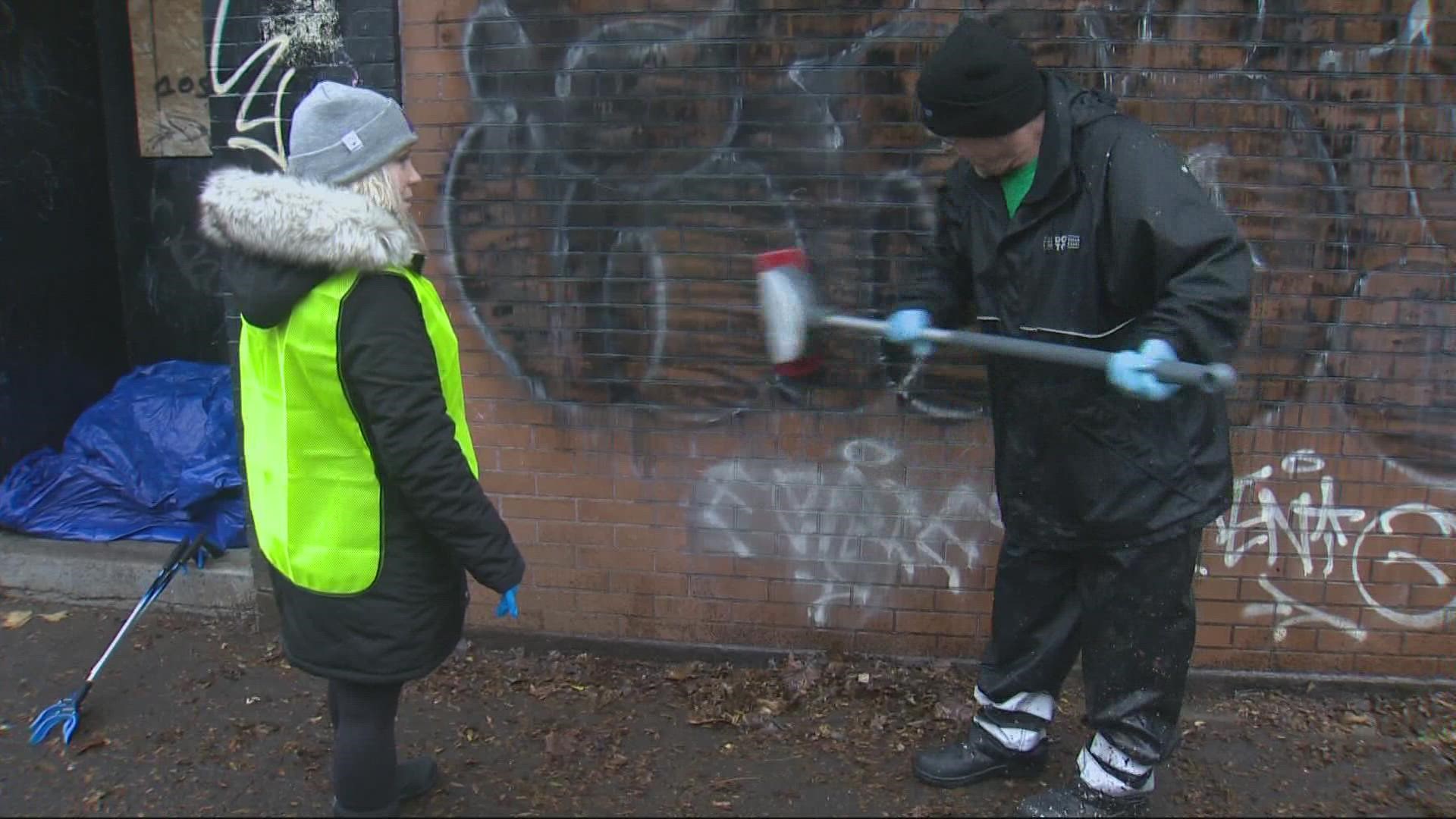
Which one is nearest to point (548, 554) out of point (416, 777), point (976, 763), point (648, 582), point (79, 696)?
point (648, 582)

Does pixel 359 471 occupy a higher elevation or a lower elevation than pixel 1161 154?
lower

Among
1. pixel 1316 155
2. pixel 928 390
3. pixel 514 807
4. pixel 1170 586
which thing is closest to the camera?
pixel 1170 586

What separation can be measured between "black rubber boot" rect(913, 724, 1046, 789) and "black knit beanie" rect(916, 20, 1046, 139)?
5.52 ft

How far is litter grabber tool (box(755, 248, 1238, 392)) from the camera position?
2.49m

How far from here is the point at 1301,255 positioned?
3.29 m

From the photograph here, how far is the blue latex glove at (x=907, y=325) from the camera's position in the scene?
2.82m

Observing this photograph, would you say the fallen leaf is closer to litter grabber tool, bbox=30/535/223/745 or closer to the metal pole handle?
the metal pole handle

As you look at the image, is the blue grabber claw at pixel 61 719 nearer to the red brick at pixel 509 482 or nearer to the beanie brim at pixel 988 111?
the red brick at pixel 509 482

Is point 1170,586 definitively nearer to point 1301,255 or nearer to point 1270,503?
point 1270,503

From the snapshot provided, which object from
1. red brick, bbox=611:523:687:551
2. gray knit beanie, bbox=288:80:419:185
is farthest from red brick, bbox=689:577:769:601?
gray knit beanie, bbox=288:80:419:185

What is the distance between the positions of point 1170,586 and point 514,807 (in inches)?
72.8

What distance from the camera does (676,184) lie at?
11.4 ft

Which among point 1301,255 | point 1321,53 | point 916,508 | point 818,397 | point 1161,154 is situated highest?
point 1321,53

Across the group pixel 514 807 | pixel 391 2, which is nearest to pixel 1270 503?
pixel 514 807
